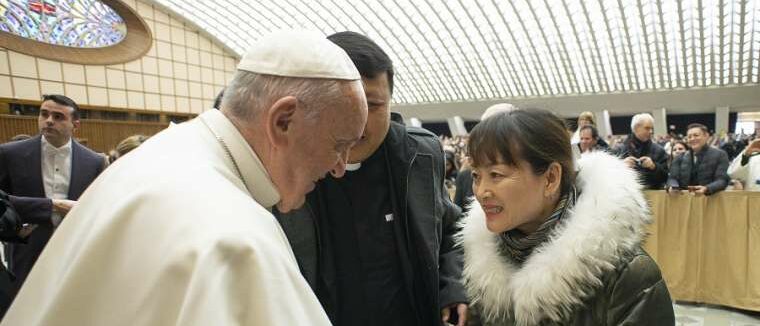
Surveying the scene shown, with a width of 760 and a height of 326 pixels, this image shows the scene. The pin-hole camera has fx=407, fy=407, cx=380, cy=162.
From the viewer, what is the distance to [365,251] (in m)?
1.57

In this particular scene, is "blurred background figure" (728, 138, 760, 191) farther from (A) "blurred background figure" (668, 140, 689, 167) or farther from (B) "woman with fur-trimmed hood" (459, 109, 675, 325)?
(B) "woman with fur-trimmed hood" (459, 109, 675, 325)

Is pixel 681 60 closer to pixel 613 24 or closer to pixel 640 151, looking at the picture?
pixel 613 24

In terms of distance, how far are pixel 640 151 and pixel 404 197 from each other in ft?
14.1

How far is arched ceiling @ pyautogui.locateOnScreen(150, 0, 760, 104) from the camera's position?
73.0ft

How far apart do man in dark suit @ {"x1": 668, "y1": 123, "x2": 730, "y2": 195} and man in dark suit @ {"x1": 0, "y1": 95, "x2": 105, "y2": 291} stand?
18.8 feet

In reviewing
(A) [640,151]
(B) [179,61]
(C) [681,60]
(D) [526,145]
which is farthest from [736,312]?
(C) [681,60]

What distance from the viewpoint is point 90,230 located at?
0.69 meters

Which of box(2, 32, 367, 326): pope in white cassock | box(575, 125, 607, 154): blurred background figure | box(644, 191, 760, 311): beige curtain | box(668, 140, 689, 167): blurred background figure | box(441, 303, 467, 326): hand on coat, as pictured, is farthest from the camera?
box(668, 140, 689, 167): blurred background figure

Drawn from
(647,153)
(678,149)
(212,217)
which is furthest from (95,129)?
(212,217)

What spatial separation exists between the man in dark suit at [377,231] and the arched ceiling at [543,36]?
23.6 m

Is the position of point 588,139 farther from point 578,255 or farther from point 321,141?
point 321,141

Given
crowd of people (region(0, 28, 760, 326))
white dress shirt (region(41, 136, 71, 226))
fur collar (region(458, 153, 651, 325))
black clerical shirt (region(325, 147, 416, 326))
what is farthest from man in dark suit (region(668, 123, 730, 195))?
white dress shirt (region(41, 136, 71, 226))

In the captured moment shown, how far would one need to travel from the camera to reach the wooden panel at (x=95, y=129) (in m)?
15.0

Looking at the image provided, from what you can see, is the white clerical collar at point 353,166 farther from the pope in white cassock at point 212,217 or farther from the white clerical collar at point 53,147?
the white clerical collar at point 53,147
